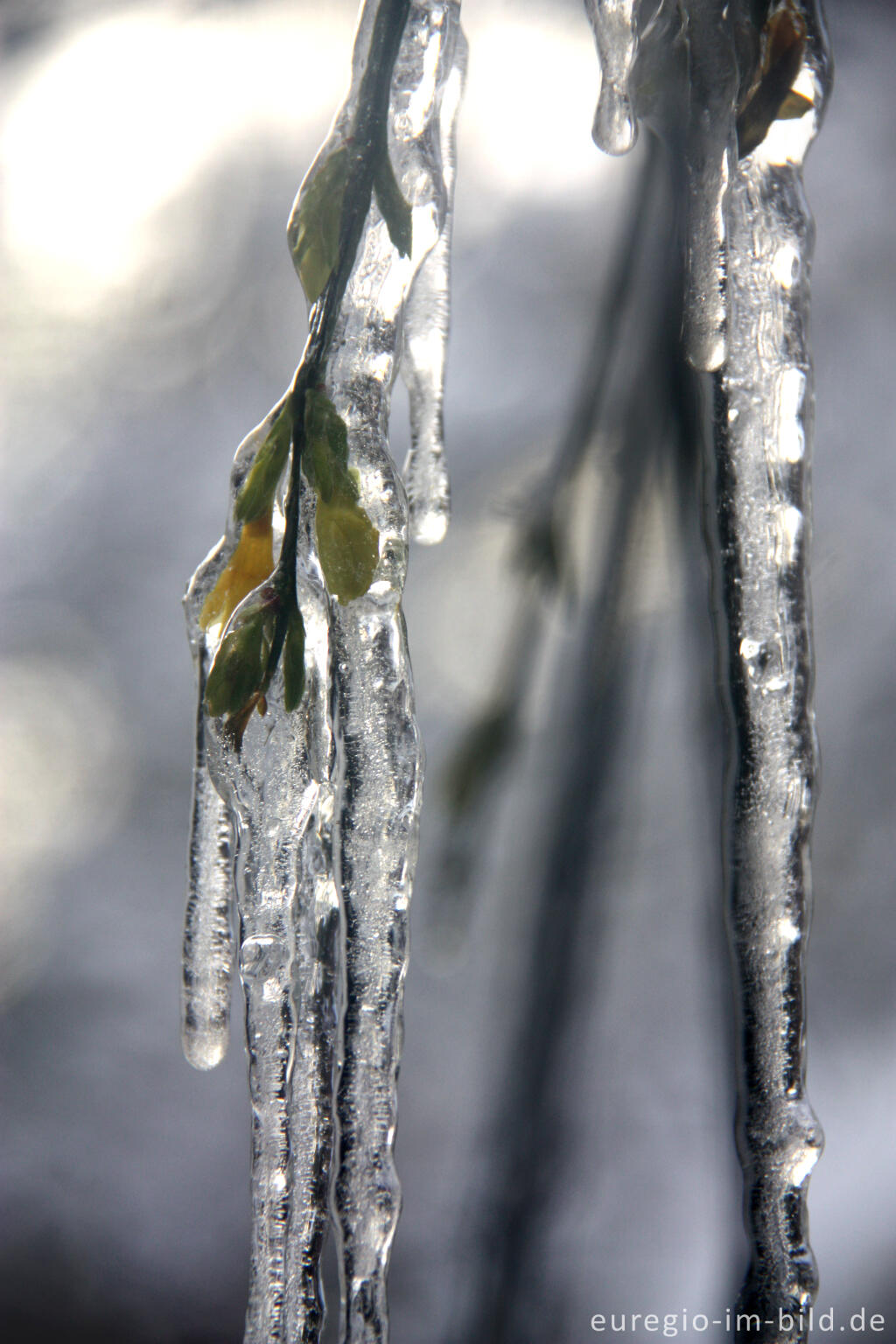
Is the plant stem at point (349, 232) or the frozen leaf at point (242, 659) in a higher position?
the plant stem at point (349, 232)

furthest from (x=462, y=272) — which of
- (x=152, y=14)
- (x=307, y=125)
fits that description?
(x=152, y=14)

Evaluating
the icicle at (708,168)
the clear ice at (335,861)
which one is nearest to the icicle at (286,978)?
the clear ice at (335,861)

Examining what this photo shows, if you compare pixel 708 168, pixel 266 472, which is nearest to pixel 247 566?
pixel 266 472

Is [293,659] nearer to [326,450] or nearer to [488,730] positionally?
[326,450]

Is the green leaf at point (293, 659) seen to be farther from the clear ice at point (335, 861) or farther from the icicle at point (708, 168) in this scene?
the icicle at point (708, 168)

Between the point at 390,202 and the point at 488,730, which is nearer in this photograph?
the point at 390,202
